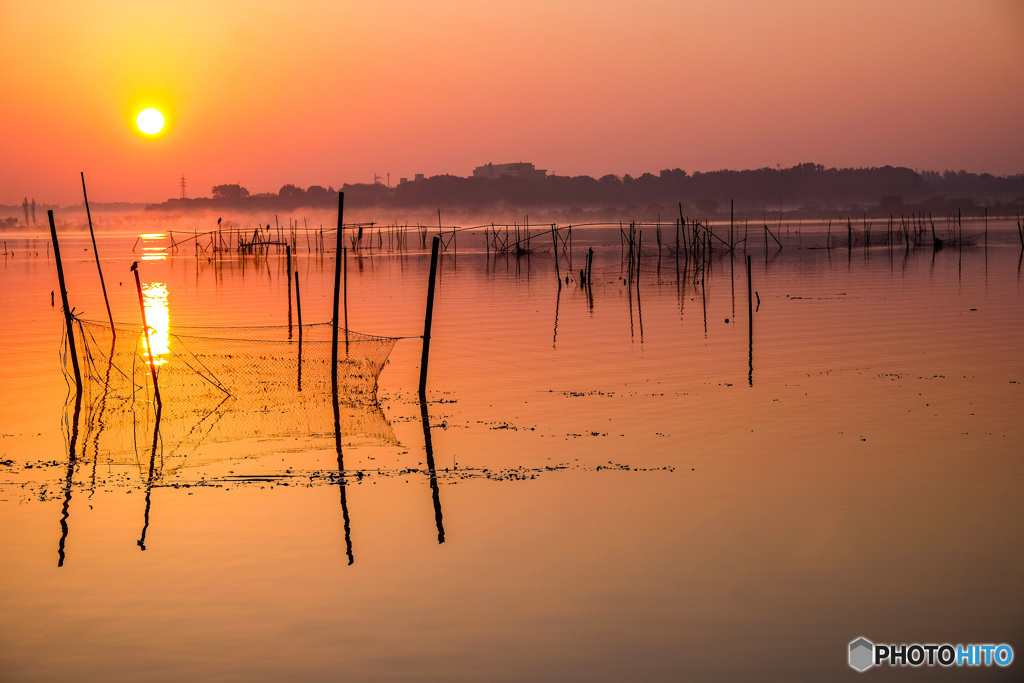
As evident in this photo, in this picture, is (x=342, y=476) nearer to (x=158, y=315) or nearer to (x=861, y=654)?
(x=861, y=654)

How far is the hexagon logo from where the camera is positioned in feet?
17.9

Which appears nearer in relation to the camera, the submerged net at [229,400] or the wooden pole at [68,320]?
the submerged net at [229,400]

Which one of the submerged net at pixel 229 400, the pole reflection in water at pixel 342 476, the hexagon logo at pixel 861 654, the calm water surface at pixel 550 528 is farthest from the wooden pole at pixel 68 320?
the hexagon logo at pixel 861 654

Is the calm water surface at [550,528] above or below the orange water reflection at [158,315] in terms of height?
below

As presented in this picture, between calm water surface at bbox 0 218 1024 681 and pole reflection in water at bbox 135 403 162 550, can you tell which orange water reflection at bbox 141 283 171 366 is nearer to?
calm water surface at bbox 0 218 1024 681

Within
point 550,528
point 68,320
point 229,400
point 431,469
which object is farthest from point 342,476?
point 68,320

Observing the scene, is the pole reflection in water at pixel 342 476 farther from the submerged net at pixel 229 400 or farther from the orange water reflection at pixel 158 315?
the orange water reflection at pixel 158 315

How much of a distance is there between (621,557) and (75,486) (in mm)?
4796

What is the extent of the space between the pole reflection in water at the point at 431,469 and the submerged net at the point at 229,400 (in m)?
0.38

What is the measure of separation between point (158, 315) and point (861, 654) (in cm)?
2179

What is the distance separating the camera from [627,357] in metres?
15.8

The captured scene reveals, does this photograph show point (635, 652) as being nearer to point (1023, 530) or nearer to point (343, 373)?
point (1023, 530)

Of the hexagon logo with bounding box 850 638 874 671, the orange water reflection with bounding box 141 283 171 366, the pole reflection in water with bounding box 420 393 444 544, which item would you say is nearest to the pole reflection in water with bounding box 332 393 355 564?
the pole reflection in water with bounding box 420 393 444 544

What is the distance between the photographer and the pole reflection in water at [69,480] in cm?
729
